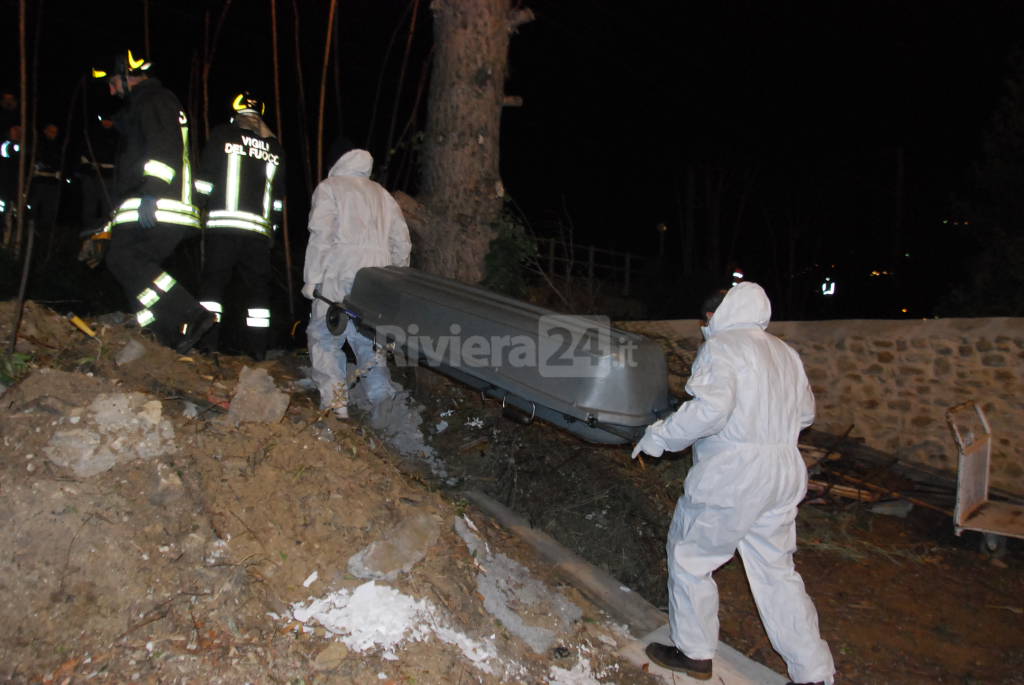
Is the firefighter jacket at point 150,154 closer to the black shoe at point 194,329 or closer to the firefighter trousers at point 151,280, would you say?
the firefighter trousers at point 151,280

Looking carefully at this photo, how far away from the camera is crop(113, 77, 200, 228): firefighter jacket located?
157 inches

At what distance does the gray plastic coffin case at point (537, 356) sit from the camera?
2885 mm

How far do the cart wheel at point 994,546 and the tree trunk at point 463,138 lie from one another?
4351 mm

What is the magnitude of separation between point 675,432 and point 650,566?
5.67ft

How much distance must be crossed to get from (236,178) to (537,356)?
9.64 feet

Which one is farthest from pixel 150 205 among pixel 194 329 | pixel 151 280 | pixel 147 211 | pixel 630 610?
pixel 630 610

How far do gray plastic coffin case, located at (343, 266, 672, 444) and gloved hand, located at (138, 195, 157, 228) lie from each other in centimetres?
161

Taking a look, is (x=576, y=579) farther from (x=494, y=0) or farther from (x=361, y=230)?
(x=494, y=0)

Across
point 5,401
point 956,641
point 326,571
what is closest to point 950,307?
point 956,641

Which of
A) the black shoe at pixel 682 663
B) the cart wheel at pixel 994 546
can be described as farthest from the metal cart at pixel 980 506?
the black shoe at pixel 682 663

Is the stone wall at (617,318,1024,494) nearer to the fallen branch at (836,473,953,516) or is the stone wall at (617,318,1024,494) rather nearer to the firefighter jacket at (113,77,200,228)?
the fallen branch at (836,473,953,516)

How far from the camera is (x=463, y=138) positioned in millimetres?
5176

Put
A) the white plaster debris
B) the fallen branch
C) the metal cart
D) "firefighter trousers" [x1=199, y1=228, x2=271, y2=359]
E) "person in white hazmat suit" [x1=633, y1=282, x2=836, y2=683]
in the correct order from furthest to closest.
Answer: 1. the fallen branch
2. the metal cart
3. "firefighter trousers" [x1=199, y1=228, x2=271, y2=359]
4. "person in white hazmat suit" [x1=633, y1=282, x2=836, y2=683]
5. the white plaster debris

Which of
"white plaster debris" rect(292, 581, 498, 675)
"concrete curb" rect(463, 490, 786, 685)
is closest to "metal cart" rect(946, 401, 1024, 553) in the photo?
"concrete curb" rect(463, 490, 786, 685)
